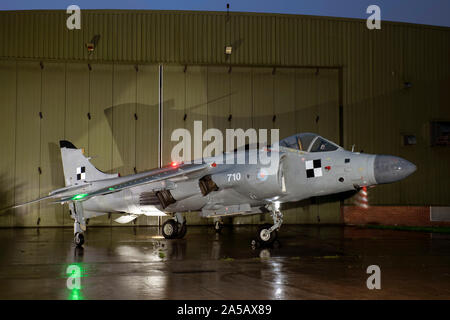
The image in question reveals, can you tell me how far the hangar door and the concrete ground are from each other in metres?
9.92

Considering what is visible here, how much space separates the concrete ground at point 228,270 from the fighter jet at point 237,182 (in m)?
1.33

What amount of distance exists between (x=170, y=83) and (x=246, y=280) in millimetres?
17372

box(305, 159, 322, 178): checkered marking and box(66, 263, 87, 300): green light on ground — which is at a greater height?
box(305, 159, 322, 178): checkered marking

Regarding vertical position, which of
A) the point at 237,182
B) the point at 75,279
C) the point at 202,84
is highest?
the point at 202,84

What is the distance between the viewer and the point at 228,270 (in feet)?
29.2

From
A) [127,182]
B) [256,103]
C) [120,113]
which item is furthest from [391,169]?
[120,113]

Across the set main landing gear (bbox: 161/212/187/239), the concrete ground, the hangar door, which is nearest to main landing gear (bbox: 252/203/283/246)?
the concrete ground

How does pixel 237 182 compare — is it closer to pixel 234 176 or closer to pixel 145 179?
pixel 234 176

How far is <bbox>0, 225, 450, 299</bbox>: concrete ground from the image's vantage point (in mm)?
6809

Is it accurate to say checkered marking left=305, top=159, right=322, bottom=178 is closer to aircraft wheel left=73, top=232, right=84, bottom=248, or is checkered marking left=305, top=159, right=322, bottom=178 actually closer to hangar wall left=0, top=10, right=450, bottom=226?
aircraft wheel left=73, top=232, right=84, bottom=248

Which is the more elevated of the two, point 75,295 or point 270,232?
point 270,232

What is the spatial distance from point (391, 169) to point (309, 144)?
235 cm

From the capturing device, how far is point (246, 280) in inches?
308
